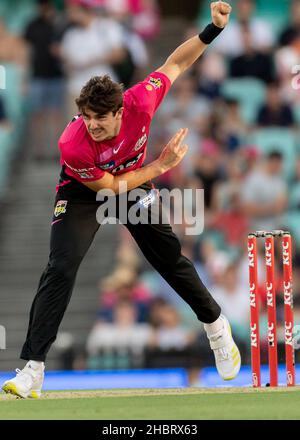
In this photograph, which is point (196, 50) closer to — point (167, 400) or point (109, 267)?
point (167, 400)

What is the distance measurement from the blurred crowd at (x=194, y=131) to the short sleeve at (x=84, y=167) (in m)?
3.90

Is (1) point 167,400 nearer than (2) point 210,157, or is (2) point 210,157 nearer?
(1) point 167,400

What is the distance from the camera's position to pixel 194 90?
1291 centimetres

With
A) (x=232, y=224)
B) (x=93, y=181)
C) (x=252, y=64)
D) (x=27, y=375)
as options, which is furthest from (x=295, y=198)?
(x=27, y=375)

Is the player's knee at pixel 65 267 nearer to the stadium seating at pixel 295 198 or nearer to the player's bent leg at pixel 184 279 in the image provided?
the player's bent leg at pixel 184 279

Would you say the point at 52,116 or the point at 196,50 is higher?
the point at 52,116

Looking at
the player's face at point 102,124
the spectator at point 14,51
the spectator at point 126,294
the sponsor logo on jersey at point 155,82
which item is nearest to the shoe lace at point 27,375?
the player's face at point 102,124

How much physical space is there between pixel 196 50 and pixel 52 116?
18.9 feet

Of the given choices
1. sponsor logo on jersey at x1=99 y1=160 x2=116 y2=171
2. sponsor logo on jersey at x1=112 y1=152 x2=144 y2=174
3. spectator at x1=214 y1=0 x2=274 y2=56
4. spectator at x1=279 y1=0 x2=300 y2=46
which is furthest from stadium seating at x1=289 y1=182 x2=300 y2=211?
sponsor logo on jersey at x1=99 y1=160 x2=116 y2=171

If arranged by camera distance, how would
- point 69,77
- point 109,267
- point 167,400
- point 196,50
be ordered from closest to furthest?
1. point 167,400
2. point 196,50
3. point 109,267
4. point 69,77

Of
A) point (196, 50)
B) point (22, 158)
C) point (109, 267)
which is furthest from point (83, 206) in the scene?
point (22, 158)

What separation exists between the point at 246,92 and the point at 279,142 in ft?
2.66
